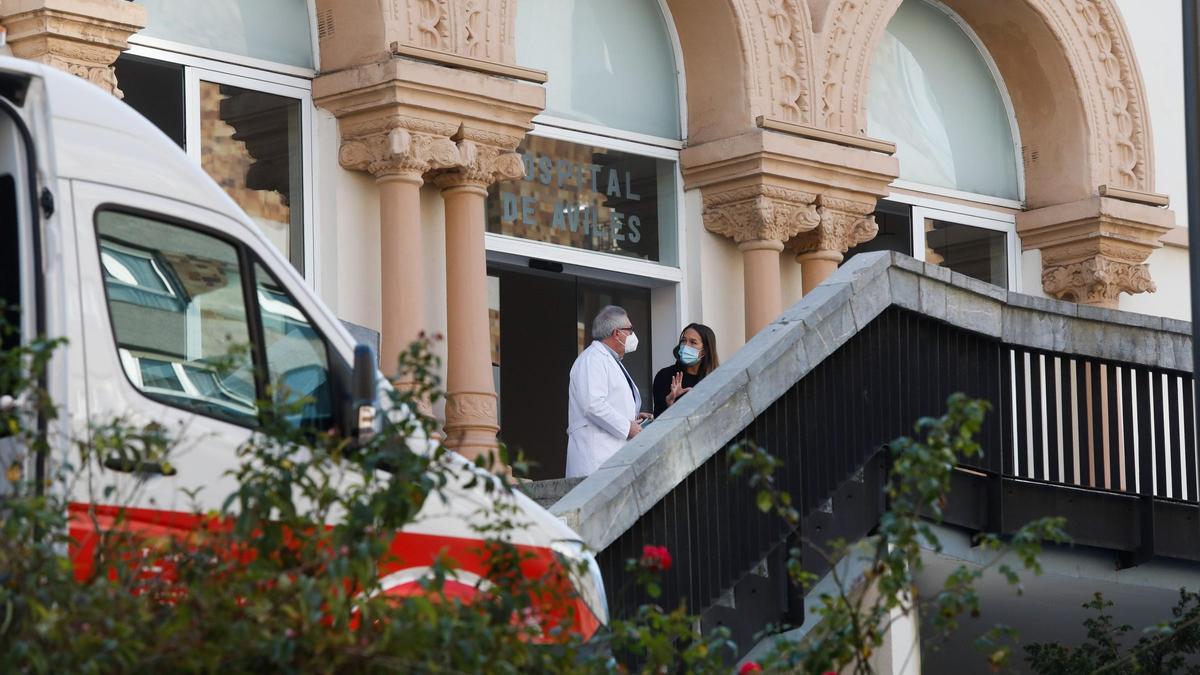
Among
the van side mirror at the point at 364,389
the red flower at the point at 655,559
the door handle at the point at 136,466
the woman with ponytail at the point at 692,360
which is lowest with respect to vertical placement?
the red flower at the point at 655,559

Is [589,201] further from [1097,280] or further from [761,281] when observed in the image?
[1097,280]

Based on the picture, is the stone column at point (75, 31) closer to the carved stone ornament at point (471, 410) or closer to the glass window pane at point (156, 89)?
the glass window pane at point (156, 89)

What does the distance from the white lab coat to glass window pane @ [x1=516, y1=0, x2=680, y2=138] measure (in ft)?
12.6

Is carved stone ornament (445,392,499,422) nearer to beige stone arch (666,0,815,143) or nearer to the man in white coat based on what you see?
the man in white coat

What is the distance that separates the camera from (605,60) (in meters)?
17.1

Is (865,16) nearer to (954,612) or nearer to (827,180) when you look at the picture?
(827,180)

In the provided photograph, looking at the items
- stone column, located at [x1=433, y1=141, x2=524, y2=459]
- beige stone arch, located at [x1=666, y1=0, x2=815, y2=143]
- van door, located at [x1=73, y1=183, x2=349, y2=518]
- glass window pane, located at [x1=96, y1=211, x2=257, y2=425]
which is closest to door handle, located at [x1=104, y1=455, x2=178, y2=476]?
van door, located at [x1=73, y1=183, x2=349, y2=518]

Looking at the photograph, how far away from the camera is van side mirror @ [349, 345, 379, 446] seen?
6.79 metres

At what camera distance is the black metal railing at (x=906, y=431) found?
10.7 metres

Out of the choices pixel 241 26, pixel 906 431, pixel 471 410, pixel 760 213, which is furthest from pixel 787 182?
pixel 906 431

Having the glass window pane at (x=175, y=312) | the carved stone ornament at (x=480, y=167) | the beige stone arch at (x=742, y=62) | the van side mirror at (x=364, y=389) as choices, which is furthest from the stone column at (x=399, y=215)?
the van side mirror at (x=364, y=389)

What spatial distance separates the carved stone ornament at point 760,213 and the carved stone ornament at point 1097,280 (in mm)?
3325

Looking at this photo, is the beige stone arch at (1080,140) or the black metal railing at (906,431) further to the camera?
the beige stone arch at (1080,140)

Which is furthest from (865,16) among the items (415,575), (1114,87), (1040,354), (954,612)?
(954,612)
